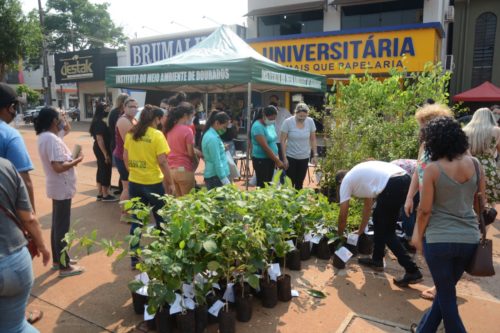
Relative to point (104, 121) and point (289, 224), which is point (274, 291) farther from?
point (104, 121)

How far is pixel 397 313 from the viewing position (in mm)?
3232

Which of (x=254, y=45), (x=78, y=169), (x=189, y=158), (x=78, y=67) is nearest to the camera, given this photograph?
(x=189, y=158)

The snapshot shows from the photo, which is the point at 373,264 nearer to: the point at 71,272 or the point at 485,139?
the point at 485,139

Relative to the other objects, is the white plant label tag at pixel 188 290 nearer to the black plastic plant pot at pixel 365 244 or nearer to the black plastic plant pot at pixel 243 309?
the black plastic plant pot at pixel 243 309

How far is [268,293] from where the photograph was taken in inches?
128

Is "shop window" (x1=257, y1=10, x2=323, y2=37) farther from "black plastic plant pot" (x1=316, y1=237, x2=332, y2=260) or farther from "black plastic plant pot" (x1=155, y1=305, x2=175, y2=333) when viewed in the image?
"black plastic plant pot" (x1=155, y1=305, x2=175, y2=333)

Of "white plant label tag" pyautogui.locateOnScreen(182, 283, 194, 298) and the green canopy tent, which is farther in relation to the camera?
the green canopy tent

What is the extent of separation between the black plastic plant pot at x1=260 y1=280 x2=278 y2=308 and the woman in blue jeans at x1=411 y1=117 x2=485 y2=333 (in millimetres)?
1280

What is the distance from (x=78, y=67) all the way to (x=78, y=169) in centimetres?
2126

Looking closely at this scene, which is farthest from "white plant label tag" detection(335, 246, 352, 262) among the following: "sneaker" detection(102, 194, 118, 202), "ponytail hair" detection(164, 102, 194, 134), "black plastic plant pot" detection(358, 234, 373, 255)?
"sneaker" detection(102, 194, 118, 202)

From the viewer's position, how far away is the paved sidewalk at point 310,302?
3.05 meters

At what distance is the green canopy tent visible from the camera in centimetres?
586

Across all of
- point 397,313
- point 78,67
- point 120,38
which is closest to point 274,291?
point 397,313

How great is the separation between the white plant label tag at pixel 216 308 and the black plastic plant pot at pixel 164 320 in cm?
28
